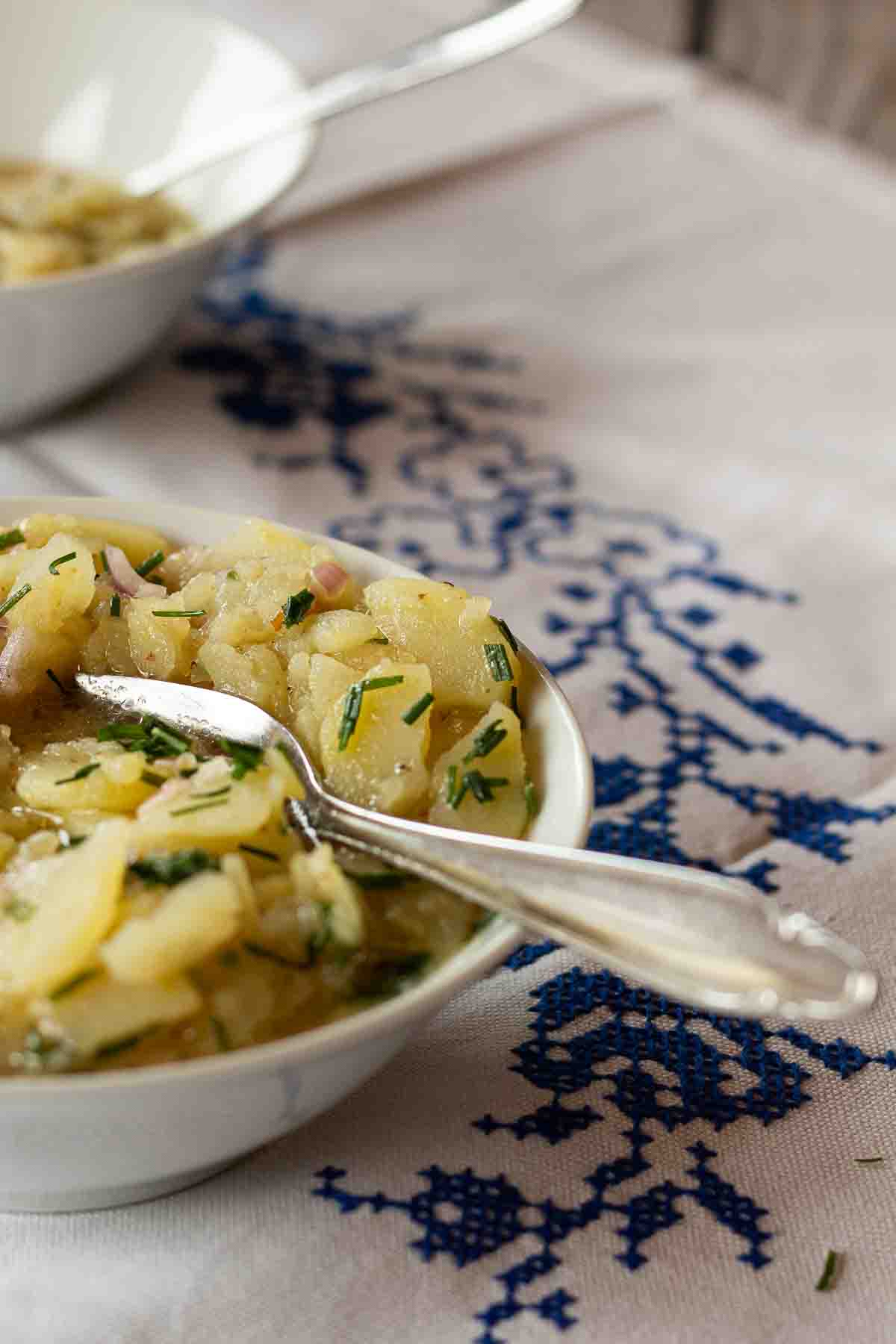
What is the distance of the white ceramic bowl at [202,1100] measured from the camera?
3.39ft

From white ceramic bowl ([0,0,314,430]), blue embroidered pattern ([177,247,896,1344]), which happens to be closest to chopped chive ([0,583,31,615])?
blue embroidered pattern ([177,247,896,1344])

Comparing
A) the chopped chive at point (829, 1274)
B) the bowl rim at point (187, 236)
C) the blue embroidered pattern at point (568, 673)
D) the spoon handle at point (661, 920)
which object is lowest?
the blue embroidered pattern at point (568, 673)

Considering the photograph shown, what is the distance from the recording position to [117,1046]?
1.07 m

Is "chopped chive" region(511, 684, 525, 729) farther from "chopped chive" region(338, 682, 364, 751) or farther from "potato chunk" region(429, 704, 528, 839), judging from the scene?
"chopped chive" region(338, 682, 364, 751)

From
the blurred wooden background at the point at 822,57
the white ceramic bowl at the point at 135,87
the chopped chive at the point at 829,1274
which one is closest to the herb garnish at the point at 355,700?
the chopped chive at the point at 829,1274

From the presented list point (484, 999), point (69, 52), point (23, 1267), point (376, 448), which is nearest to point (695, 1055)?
point (484, 999)

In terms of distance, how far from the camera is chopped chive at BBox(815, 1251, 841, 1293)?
1.27 m

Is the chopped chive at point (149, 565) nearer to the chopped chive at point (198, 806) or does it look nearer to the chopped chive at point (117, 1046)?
the chopped chive at point (198, 806)

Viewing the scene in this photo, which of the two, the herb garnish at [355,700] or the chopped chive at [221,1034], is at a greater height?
the herb garnish at [355,700]

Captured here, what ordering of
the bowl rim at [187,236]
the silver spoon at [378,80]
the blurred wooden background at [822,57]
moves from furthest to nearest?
the blurred wooden background at [822,57], the silver spoon at [378,80], the bowl rim at [187,236]

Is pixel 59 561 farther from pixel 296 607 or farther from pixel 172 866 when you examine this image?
pixel 172 866

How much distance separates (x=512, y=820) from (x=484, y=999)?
0.95 ft

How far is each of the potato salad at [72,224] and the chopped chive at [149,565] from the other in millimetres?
904

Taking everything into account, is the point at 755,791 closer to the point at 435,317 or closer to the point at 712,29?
the point at 435,317
